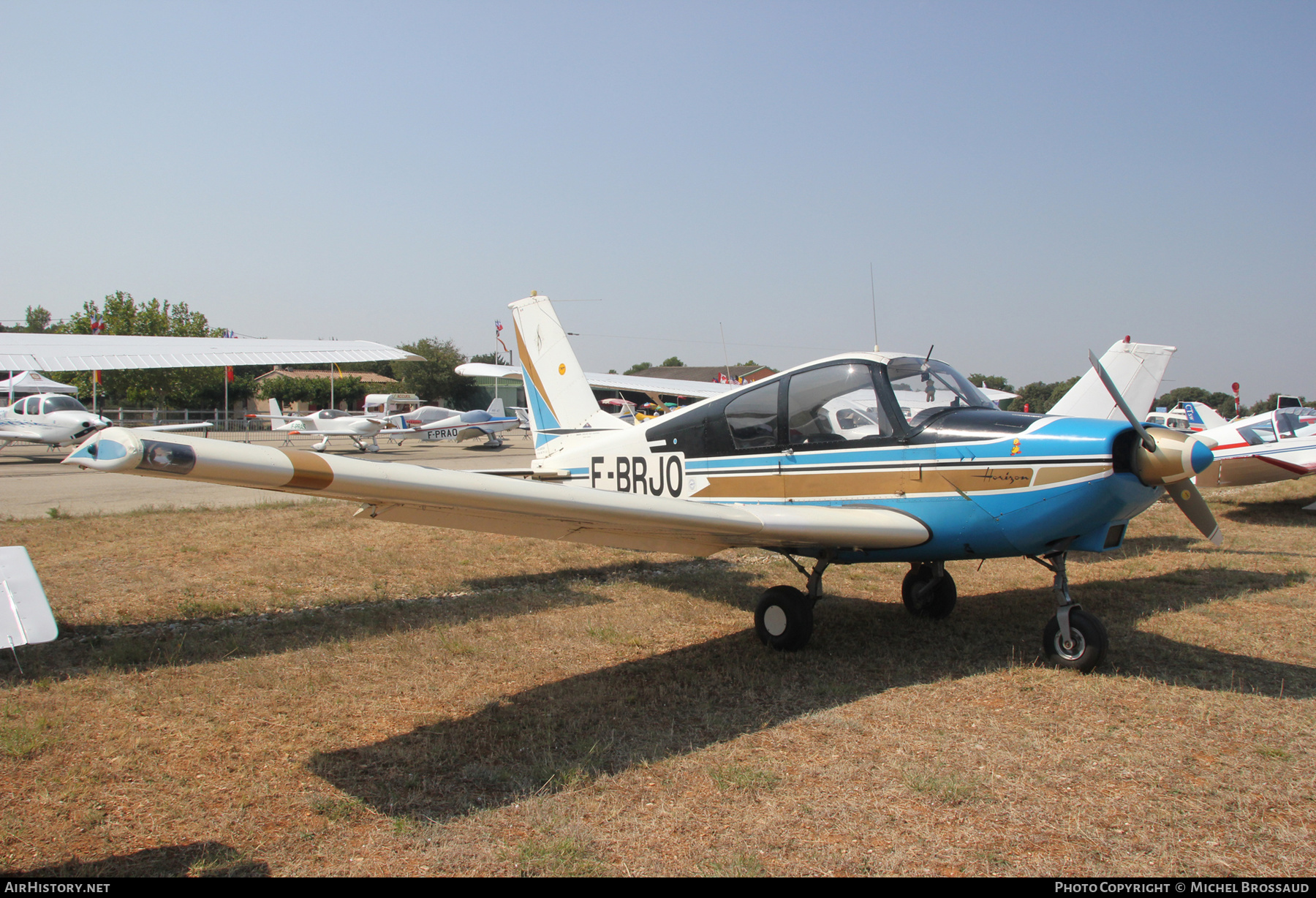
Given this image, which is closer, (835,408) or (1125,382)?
(835,408)

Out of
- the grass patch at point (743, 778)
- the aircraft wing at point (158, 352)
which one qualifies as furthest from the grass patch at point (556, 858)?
the aircraft wing at point (158, 352)

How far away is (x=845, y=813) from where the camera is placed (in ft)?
9.90

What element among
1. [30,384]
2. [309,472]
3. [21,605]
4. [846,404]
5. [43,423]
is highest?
[30,384]

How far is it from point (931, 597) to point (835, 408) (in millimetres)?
2054

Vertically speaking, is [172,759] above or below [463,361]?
below

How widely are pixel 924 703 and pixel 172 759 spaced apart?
386cm

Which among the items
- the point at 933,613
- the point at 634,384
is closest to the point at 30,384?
the point at 634,384

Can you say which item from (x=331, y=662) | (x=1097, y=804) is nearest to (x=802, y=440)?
(x=1097, y=804)

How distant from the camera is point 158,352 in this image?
75.0 feet

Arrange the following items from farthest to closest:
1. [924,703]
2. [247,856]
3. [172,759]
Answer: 1. [924,703]
2. [172,759]
3. [247,856]

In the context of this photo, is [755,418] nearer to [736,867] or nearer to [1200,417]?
[736,867]

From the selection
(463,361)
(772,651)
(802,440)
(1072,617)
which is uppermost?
(463,361)
